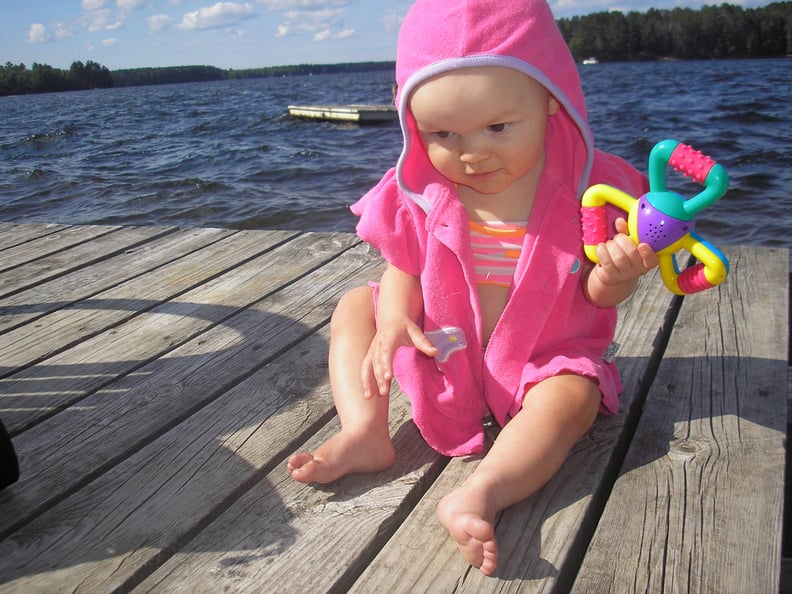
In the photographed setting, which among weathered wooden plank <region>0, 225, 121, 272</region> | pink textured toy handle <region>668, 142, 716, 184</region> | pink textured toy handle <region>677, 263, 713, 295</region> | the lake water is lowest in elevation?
the lake water

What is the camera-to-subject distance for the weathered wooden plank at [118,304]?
7.84ft

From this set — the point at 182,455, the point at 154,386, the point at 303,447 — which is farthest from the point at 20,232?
the point at 303,447

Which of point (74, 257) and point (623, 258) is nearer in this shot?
point (623, 258)

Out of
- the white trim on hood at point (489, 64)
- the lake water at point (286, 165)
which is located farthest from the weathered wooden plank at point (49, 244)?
the lake water at point (286, 165)

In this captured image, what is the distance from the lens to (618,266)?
Result: 1.52 metres

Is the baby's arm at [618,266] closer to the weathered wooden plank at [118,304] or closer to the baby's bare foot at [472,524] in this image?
the baby's bare foot at [472,524]

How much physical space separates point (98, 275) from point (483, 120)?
7.26ft

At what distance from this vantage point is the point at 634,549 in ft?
4.46

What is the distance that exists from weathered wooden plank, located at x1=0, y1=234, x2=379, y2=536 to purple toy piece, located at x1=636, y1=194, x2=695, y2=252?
1.23m

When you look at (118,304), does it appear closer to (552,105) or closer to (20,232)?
(20,232)

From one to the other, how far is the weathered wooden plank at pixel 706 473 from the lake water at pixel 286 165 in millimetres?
4892

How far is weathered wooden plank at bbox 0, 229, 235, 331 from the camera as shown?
274 centimetres

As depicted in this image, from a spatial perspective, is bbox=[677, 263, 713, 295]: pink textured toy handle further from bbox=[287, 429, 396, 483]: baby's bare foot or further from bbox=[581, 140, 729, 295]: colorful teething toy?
bbox=[287, 429, 396, 483]: baby's bare foot

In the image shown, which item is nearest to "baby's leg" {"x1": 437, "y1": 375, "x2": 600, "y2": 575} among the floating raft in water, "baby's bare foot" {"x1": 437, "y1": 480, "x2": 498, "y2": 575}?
"baby's bare foot" {"x1": 437, "y1": 480, "x2": 498, "y2": 575}
